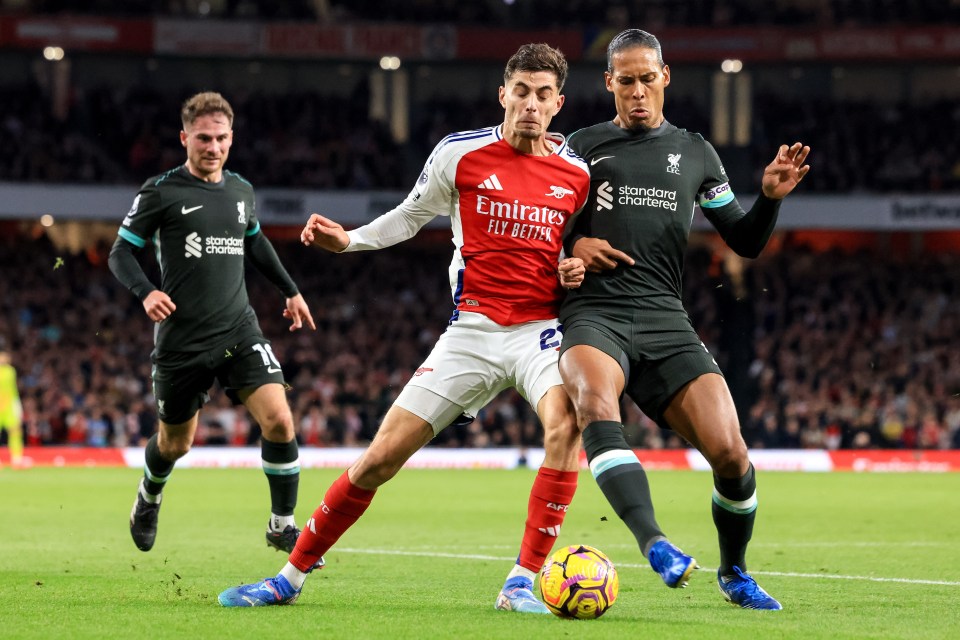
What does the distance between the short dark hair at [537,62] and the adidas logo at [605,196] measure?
0.50 meters

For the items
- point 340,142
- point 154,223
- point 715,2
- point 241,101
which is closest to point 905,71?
point 715,2

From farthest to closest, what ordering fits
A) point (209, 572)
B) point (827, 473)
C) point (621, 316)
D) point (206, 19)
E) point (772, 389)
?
point (206, 19) < point (772, 389) < point (827, 473) < point (209, 572) < point (621, 316)

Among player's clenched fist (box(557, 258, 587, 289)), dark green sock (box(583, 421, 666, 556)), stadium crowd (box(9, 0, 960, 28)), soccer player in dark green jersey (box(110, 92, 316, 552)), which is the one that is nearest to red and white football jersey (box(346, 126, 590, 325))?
player's clenched fist (box(557, 258, 587, 289))

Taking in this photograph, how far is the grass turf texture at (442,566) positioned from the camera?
5.63m

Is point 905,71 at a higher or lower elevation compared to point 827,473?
higher

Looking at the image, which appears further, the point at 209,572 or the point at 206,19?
the point at 206,19

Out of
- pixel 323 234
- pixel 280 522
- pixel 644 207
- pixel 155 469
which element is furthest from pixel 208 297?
pixel 644 207

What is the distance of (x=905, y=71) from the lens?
34281 millimetres

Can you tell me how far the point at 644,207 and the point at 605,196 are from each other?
0.64 feet

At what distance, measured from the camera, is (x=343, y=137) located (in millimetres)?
32219

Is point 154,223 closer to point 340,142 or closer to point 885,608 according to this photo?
point 885,608

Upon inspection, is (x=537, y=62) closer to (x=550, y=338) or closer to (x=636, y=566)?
(x=550, y=338)

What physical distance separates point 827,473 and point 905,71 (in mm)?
14301

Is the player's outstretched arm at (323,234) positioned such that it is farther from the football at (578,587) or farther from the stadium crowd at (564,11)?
the stadium crowd at (564,11)
